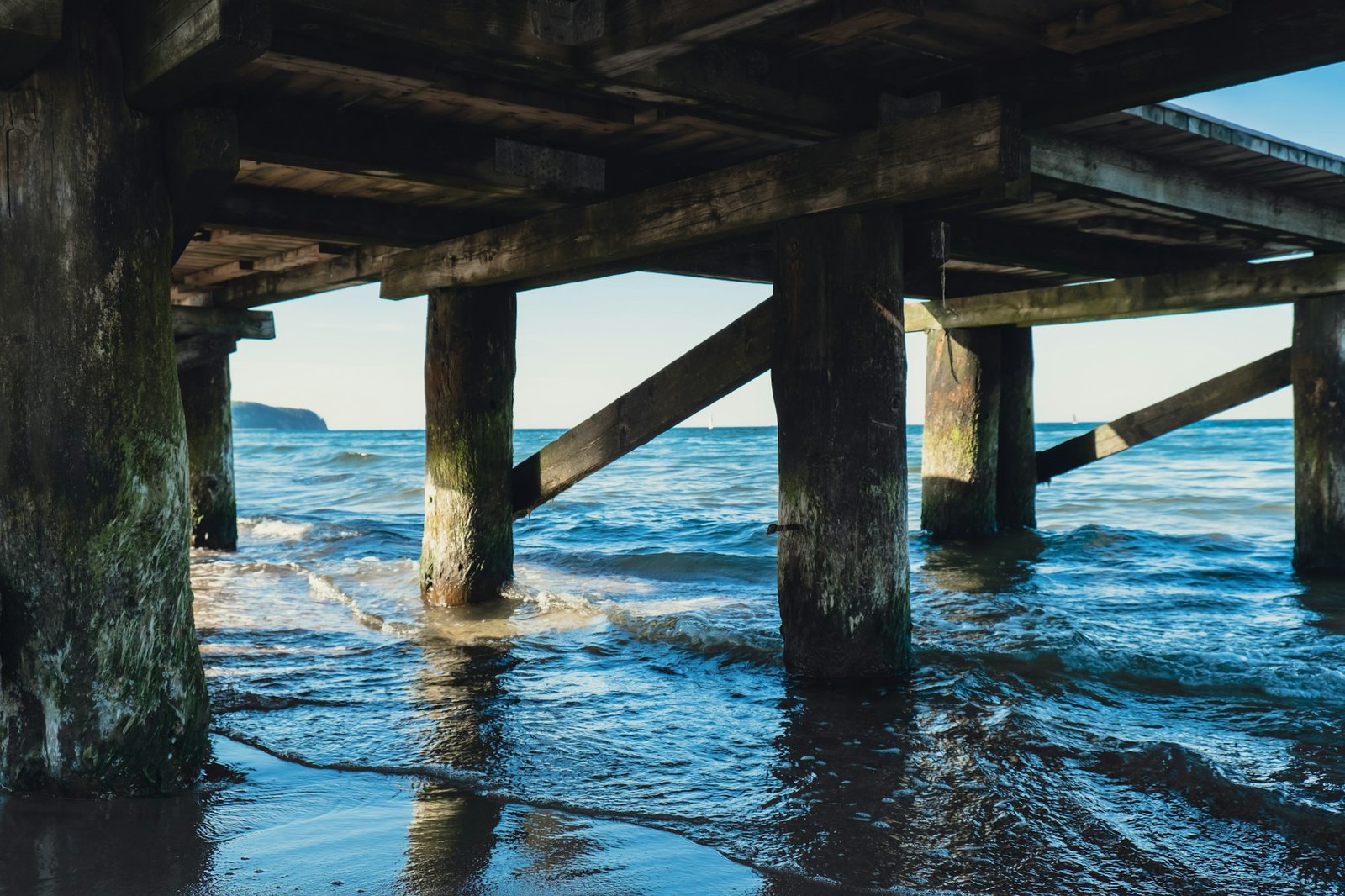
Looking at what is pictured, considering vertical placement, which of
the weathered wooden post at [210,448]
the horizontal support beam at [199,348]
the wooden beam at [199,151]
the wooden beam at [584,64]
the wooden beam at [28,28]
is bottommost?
the weathered wooden post at [210,448]

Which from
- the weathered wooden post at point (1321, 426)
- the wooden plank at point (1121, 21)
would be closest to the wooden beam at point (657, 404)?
the wooden plank at point (1121, 21)

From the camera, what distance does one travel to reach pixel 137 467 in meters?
3.37

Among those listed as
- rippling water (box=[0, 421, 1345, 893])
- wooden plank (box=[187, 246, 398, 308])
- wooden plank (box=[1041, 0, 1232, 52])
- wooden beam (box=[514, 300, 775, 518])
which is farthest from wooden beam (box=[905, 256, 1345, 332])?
wooden plank (box=[1041, 0, 1232, 52])

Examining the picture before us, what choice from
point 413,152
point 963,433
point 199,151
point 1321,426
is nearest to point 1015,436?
point 963,433

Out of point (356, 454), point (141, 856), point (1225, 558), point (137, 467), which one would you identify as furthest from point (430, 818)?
point (356, 454)

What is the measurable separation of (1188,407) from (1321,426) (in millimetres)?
1058

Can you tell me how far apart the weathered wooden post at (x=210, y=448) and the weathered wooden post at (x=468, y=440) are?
4059 millimetres

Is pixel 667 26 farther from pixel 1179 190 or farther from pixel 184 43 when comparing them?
pixel 1179 190

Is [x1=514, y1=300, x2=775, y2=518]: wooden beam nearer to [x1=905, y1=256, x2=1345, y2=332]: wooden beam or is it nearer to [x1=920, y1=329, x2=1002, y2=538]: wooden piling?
[x1=905, y1=256, x2=1345, y2=332]: wooden beam

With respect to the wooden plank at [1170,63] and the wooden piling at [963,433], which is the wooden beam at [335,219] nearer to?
the wooden plank at [1170,63]

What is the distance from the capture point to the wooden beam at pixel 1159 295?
7676mm

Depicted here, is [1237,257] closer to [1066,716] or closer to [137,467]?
[1066,716]

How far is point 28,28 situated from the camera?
2906 millimetres

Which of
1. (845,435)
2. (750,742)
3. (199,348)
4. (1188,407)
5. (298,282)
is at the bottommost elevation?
(750,742)
